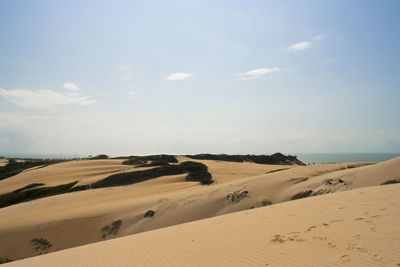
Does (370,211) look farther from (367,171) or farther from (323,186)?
(367,171)

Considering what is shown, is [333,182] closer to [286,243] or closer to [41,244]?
[286,243]

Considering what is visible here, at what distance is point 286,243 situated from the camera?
473 cm

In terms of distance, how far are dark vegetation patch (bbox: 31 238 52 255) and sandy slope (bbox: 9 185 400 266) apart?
5.05 meters

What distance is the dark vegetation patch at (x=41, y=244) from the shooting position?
10050mm

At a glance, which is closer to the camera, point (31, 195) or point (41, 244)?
A: point (41, 244)

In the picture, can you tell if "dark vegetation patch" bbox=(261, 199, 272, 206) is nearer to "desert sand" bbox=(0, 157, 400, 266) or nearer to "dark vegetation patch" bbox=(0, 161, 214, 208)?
"desert sand" bbox=(0, 157, 400, 266)

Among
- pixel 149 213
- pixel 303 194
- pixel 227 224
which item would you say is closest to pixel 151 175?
pixel 149 213

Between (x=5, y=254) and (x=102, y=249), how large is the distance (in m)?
6.21

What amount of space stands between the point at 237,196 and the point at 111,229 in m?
5.95

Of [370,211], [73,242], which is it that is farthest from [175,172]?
[370,211]

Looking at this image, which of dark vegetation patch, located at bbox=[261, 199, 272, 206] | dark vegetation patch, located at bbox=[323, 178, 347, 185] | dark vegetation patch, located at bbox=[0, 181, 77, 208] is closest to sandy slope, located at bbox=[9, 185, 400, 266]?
dark vegetation patch, located at bbox=[261, 199, 272, 206]

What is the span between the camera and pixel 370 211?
239 inches

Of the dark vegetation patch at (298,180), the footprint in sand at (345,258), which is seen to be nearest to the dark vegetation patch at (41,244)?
the footprint in sand at (345,258)

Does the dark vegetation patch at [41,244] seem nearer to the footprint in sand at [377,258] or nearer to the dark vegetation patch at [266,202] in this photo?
the dark vegetation patch at [266,202]
